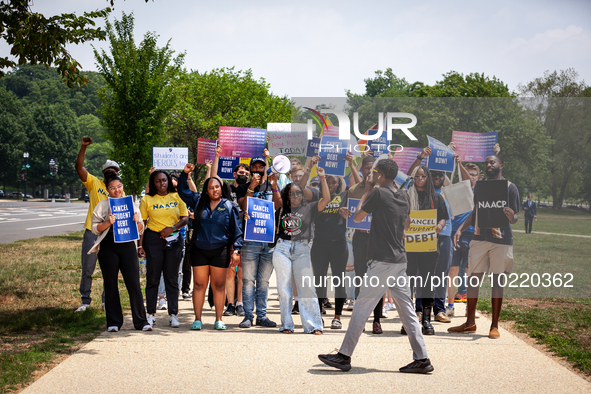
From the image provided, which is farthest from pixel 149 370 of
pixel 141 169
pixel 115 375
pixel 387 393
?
pixel 141 169

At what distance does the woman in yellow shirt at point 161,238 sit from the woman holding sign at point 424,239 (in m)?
3.09

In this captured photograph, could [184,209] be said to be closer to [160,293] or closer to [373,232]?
[160,293]

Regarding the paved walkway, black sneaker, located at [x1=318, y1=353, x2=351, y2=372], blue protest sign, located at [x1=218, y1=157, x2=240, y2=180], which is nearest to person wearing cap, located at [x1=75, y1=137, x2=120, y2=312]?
the paved walkway

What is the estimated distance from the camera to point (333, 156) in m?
7.85

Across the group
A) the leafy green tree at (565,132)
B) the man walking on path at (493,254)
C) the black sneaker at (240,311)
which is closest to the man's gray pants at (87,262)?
the black sneaker at (240,311)

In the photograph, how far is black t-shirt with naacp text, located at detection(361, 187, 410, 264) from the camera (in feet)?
17.7

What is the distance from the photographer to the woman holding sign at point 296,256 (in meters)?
6.87

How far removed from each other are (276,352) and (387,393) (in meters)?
1.61

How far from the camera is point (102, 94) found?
703 inches

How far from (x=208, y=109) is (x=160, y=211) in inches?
927

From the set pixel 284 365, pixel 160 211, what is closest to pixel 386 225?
pixel 284 365

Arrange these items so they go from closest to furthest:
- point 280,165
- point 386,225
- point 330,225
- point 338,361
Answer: point 338,361 < point 386,225 < point 330,225 < point 280,165

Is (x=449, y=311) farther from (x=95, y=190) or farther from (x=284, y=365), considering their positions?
(x=95, y=190)

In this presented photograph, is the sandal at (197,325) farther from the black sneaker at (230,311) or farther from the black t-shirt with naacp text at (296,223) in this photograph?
the black t-shirt with naacp text at (296,223)
